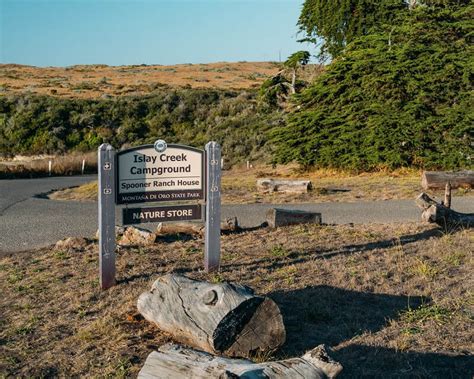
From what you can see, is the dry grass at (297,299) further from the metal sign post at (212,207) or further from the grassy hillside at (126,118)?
the grassy hillside at (126,118)

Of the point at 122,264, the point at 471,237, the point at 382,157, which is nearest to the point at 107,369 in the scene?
the point at 122,264

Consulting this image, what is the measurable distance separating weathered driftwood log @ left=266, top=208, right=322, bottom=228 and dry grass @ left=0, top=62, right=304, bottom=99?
39396 mm

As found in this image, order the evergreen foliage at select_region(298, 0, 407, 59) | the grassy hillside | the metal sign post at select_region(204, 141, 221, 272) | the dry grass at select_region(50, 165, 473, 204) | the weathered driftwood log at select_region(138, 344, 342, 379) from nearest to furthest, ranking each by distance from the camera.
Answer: the weathered driftwood log at select_region(138, 344, 342, 379) < the metal sign post at select_region(204, 141, 221, 272) < the dry grass at select_region(50, 165, 473, 204) < the evergreen foliage at select_region(298, 0, 407, 59) < the grassy hillside

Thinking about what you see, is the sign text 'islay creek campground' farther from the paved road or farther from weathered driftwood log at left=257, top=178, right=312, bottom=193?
weathered driftwood log at left=257, top=178, right=312, bottom=193

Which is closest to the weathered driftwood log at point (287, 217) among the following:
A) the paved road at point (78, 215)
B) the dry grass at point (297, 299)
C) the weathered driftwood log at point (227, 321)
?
the dry grass at point (297, 299)

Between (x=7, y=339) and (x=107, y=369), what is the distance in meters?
1.42

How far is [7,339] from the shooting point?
5.67 metres

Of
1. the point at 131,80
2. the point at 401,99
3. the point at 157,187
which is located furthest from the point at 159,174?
the point at 131,80

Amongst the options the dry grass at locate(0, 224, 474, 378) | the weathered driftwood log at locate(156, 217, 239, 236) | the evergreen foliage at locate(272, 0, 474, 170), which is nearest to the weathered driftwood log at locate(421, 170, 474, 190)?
the evergreen foliage at locate(272, 0, 474, 170)

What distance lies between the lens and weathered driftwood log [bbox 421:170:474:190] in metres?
16.0

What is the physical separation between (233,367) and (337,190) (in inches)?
513

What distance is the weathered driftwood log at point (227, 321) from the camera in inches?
193

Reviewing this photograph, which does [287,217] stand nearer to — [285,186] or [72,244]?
[72,244]

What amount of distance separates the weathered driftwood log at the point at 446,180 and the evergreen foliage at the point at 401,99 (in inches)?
166
